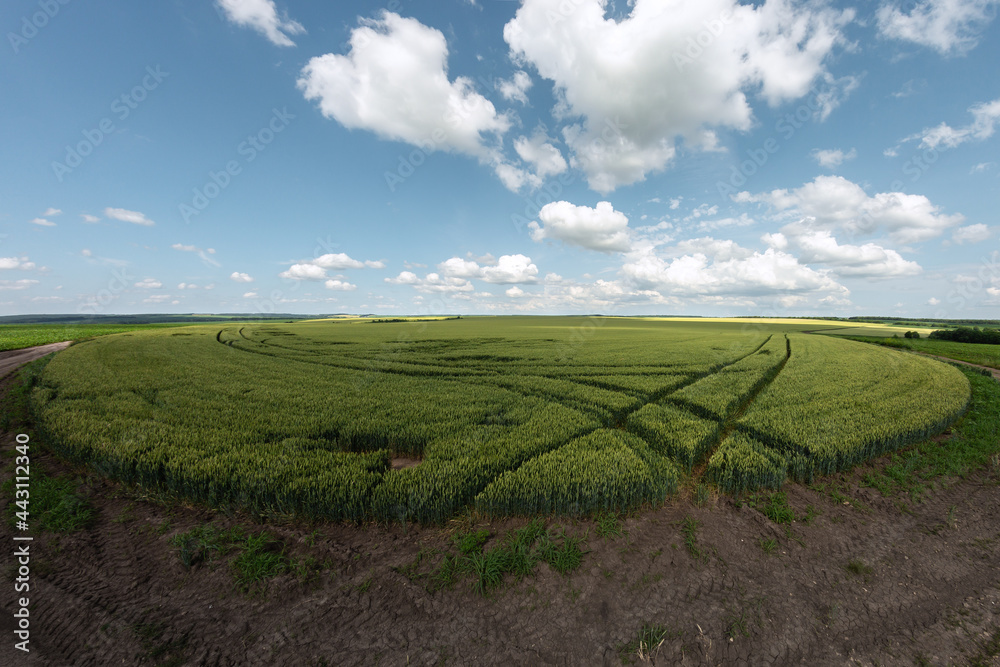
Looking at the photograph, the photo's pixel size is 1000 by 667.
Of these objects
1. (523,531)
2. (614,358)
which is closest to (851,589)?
(523,531)

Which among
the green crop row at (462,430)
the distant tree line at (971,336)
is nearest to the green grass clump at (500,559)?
the green crop row at (462,430)

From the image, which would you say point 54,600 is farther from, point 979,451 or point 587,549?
point 979,451

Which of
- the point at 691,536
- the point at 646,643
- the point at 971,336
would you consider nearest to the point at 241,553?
the point at 646,643

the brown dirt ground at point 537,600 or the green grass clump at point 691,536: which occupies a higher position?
the green grass clump at point 691,536

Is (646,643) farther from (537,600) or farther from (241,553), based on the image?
(241,553)

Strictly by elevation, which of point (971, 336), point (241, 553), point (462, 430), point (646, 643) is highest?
point (971, 336)

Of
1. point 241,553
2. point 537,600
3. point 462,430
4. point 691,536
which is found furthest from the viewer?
point 462,430

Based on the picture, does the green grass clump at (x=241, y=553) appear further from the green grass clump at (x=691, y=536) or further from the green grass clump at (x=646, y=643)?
the green grass clump at (x=691, y=536)

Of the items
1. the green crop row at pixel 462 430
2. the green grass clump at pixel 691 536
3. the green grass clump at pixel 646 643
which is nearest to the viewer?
the green grass clump at pixel 646 643
